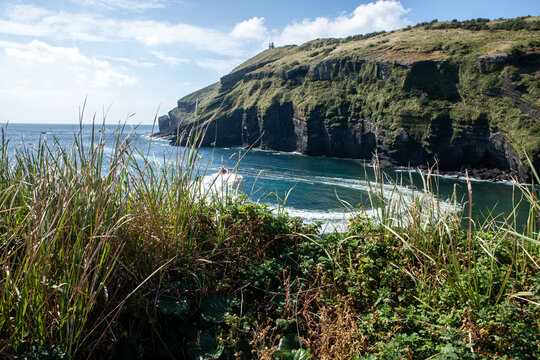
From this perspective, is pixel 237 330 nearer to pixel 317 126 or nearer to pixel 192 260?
pixel 192 260

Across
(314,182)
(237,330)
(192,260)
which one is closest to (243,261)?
(192,260)

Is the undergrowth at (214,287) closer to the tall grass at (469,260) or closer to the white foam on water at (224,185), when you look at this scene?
the tall grass at (469,260)

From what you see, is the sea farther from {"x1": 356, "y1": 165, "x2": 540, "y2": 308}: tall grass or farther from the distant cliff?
{"x1": 356, "y1": 165, "x2": 540, "y2": 308}: tall grass

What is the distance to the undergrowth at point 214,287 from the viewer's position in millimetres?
1817

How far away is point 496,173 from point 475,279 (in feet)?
133

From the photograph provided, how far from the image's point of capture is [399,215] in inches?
130

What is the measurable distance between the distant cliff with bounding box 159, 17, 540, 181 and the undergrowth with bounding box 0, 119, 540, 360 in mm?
23237

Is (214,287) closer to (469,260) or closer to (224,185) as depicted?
(224,185)

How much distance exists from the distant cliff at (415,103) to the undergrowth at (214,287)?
2324cm

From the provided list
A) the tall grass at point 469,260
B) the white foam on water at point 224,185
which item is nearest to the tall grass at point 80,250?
the white foam on water at point 224,185

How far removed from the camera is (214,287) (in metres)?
2.61

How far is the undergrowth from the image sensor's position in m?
1.82

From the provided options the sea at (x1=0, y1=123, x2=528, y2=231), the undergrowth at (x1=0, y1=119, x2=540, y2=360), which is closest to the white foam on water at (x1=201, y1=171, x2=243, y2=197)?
the undergrowth at (x1=0, y1=119, x2=540, y2=360)

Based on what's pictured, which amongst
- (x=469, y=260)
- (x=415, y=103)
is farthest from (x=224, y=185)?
(x=415, y=103)
